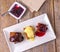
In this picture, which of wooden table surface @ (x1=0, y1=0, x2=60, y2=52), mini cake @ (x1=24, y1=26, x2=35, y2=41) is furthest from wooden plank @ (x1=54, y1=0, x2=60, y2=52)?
mini cake @ (x1=24, y1=26, x2=35, y2=41)

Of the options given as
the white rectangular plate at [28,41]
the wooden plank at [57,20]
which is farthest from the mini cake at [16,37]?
the wooden plank at [57,20]

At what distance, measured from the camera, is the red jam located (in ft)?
4.36

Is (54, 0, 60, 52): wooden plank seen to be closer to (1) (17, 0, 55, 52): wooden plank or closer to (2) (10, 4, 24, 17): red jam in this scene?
(1) (17, 0, 55, 52): wooden plank

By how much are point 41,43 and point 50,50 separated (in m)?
0.05

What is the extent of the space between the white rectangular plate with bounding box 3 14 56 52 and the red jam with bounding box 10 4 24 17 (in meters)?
0.05

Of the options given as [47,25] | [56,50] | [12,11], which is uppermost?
[12,11]

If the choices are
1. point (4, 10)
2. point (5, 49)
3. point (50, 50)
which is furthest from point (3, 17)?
point (50, 50)

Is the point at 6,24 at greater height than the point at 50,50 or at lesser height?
greater

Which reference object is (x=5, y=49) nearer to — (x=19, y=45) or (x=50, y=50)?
(x=19, y=45)

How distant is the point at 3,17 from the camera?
133cm

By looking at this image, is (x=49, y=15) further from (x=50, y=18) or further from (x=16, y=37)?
(x=16, y=37)

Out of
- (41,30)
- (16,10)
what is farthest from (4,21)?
(41,30)

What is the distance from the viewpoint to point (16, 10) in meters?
1.33

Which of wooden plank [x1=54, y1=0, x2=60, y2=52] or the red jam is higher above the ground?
the red jam
